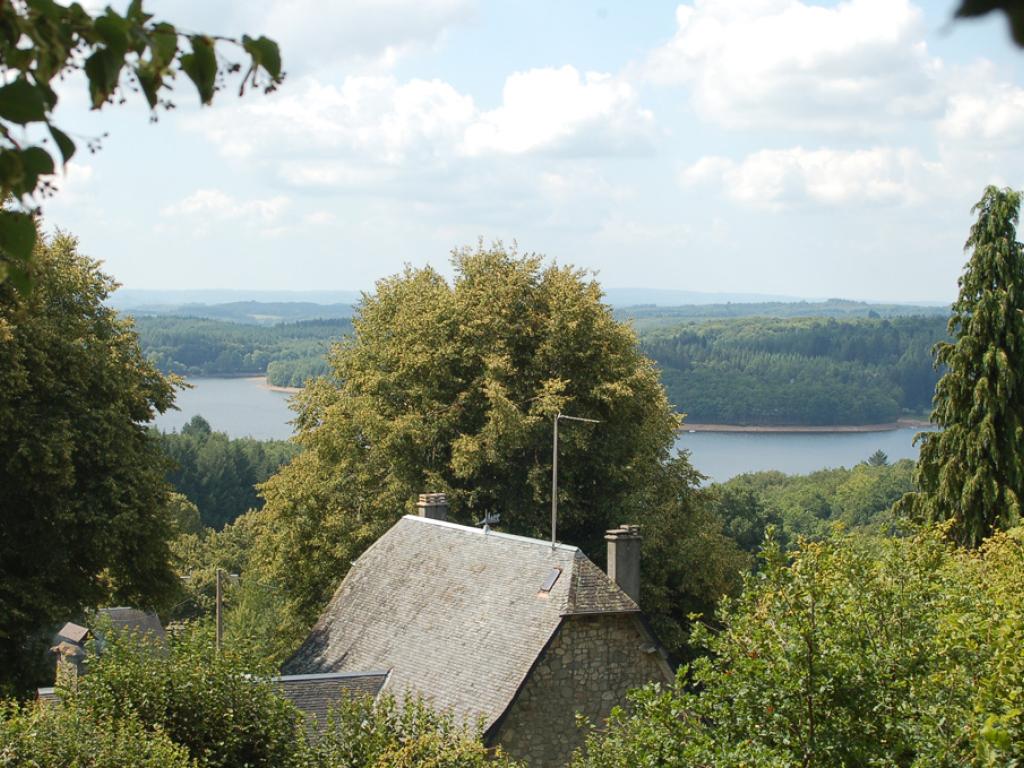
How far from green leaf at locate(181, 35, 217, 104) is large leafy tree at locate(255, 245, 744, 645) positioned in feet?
86.2

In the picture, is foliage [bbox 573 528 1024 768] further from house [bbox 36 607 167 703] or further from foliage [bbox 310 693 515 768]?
house [bbox 36 607 167 703]

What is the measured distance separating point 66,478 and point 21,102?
1931 cm

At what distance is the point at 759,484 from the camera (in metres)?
110

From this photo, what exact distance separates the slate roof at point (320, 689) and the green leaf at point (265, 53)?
48.4 ft

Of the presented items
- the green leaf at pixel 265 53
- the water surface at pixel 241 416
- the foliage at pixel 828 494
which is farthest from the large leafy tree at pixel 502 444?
the water surface at pixel 241 416

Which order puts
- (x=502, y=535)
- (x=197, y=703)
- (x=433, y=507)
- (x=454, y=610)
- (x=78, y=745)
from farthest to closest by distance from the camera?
(x=433, y=507), (x=502, y=535), (x=454, y=610), (x=197, y=703), (x=78, y=745)

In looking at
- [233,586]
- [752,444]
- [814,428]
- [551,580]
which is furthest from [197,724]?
[814,428]

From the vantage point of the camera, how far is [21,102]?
313 centimetres

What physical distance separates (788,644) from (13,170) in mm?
8178

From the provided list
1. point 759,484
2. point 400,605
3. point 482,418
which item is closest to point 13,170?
point 400,605

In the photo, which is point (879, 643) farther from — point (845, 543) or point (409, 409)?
point (409, 409)

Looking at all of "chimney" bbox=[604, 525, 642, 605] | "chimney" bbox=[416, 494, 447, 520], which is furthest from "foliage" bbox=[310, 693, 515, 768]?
"chimney" bbox=[416, 494, 447, 520]

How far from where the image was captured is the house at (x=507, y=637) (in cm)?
1816

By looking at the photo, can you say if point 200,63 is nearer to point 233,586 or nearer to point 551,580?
point 551,580
